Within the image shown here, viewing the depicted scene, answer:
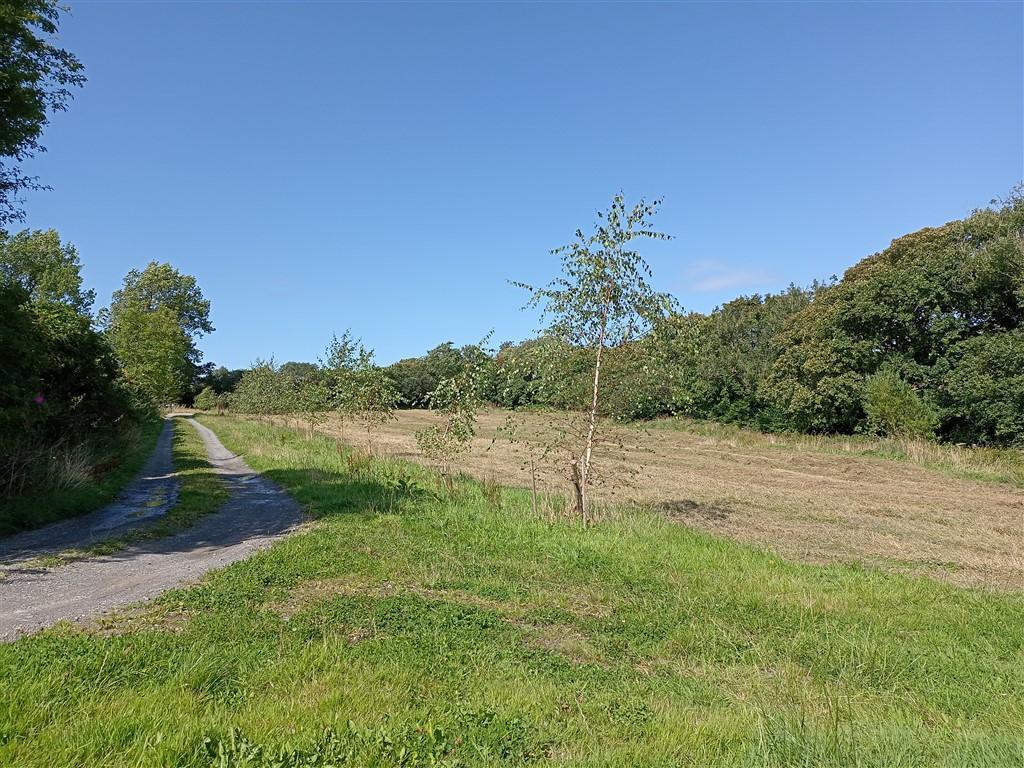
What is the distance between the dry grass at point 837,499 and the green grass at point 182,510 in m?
6.16

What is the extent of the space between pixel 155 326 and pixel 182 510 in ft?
149

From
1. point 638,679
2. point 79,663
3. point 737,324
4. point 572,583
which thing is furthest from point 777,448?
point 79,663

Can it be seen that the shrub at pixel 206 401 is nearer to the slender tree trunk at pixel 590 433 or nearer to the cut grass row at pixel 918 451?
the cut grass row at pixel 918 451

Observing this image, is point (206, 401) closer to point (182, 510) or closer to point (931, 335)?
→ point (182, 510)

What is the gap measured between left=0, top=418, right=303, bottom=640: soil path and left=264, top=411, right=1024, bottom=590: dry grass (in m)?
4.80

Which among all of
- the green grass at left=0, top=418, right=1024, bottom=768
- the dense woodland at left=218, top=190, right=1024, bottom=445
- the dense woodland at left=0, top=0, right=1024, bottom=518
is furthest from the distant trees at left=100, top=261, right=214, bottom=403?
the green grass at left=0, top=418, right=1024, bottom=768

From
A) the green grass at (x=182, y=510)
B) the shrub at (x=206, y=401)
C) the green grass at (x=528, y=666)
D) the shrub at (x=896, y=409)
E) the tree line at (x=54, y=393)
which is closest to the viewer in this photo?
the green grass at (x=528, y=666)

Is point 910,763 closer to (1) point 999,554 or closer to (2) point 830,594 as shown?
(2) point 830,594

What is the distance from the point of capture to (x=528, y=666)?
478 centimetres

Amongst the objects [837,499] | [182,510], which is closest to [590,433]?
[182,510]

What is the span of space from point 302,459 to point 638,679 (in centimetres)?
1765

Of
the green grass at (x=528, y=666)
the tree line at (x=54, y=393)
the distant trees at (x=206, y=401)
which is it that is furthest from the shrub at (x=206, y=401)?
the green grass at (x=528, y=666)

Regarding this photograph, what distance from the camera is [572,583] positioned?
7.42m

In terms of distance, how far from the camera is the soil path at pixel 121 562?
5.83 metres
